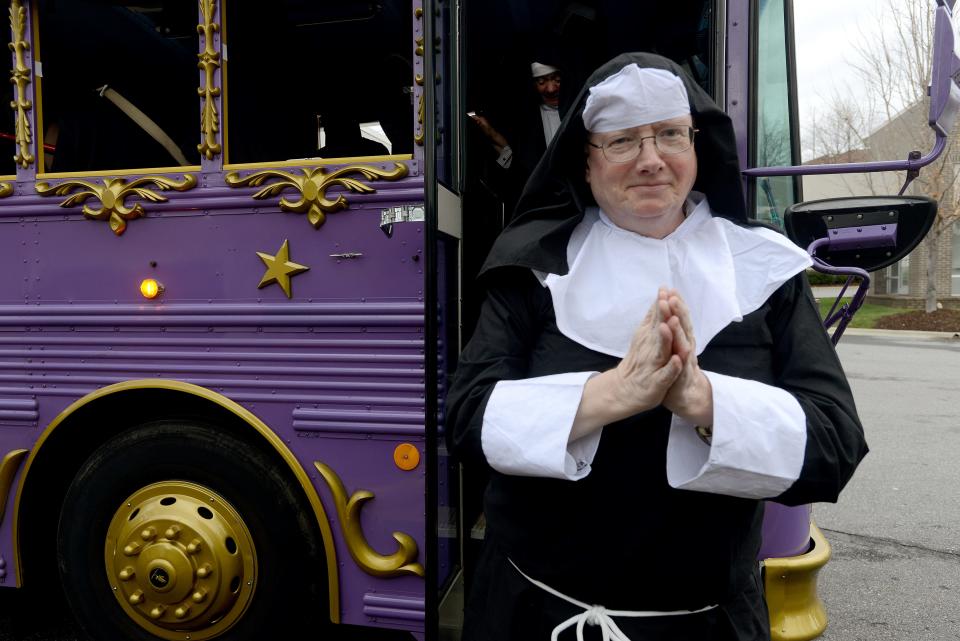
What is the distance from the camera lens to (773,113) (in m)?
2.44

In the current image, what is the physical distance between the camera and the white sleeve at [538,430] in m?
1.19

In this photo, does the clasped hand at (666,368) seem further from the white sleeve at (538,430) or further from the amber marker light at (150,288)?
the amber marker light at (150,288)

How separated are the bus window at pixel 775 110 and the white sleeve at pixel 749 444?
123 centimetres

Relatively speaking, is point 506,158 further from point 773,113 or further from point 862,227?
point 862,227

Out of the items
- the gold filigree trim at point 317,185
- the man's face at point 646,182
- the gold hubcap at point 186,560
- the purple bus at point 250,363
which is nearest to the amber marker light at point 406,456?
the purple bus at point 250,363

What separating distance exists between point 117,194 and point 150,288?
0.32m

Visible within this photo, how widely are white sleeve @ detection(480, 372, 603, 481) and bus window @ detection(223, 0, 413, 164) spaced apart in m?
1.98

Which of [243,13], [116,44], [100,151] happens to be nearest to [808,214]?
[243,13]

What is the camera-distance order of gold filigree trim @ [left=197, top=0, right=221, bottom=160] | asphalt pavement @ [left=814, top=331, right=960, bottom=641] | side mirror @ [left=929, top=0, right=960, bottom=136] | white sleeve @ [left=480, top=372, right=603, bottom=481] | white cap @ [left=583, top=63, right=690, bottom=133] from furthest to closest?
asphalt pavement @ [left=814, top=331, right=960, bottom=641], gold filigree trim @ [left=197, top=0, right=221, bottom=160], side mirror @ [left=929, top=0, right=960, bottom=136], white cap @ [left=583, top=63, right=690, bottom=133], white sleeve @ [left=480, top=372, right=603, bottom=481]

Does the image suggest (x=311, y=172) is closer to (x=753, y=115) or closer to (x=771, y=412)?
(x=753, y=115)

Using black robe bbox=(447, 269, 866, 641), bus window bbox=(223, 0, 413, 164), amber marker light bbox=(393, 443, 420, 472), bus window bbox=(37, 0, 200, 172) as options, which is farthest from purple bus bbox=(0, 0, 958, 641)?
black robe bbox=(447, 269, 866, 641)

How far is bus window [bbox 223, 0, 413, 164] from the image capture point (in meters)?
3.15

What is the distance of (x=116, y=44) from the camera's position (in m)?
3.48

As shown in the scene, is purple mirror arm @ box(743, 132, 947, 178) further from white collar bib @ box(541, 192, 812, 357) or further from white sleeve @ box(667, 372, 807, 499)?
white sleeve @ box(667, 372, 807, 499)
